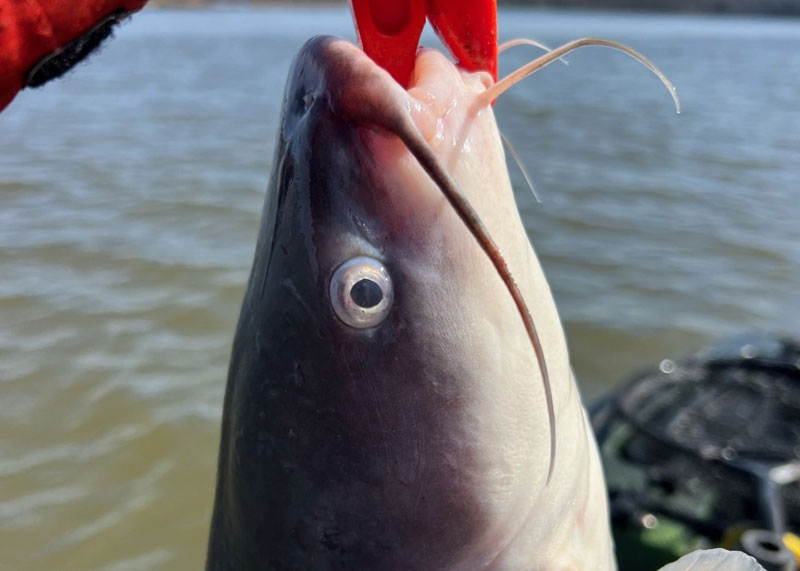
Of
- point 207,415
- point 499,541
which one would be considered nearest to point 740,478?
point 499,541

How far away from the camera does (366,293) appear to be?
1131mm

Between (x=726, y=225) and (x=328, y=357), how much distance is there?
21.2 ft

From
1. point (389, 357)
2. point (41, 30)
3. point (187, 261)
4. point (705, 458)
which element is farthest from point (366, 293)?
point (187, 261)

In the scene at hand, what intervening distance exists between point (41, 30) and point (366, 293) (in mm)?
687

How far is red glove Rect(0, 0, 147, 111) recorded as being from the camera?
1.12 meters

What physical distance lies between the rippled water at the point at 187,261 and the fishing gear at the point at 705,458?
4.70ft

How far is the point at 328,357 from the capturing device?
1.18 meters

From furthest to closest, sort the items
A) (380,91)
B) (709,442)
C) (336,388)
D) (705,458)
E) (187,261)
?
(187,261) → (709,442) → (705,458) → (336,388) → (380,91)

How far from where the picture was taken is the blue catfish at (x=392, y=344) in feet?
3.71

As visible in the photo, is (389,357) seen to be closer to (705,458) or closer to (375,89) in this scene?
Result: (375,89)

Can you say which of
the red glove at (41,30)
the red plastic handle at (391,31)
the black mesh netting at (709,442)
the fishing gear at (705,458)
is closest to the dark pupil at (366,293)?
the red plastic handle at (391,31)

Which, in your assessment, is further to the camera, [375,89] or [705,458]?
[705,458]

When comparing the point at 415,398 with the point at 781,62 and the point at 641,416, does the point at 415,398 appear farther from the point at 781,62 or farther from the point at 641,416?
the point at 781,62

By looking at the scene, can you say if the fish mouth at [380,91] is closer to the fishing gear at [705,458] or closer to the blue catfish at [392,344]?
the blue catfish at [392,344]
